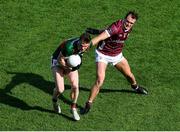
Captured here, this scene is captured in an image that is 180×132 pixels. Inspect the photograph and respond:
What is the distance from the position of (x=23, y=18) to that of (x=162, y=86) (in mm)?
5705

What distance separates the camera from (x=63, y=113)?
1266 cm

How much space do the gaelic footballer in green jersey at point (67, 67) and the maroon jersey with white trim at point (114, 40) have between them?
0.86m

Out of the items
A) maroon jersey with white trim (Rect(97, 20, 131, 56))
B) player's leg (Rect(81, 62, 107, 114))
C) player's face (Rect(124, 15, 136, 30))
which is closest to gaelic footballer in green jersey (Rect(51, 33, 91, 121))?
player's leg (Rect(81, 62, 107, 114))

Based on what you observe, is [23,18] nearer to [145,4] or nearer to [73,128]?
[145,4]

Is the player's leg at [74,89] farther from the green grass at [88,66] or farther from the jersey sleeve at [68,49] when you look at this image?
the jersey sleeve at [68,49]

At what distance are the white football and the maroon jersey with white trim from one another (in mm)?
1004

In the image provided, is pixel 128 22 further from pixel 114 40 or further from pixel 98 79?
pixel 98 79

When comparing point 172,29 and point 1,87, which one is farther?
point 172,29

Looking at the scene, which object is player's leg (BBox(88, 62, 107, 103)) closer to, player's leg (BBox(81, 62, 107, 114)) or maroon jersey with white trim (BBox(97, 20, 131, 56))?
player's leg (BBox(81, 62, 107, 114))

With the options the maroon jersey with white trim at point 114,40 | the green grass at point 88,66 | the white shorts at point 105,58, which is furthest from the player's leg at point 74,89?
the maroon jersey with white trim at point 114,40

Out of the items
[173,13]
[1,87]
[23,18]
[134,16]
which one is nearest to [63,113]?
[1,87]

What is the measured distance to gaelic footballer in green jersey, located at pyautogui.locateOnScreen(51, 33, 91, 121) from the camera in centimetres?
1142

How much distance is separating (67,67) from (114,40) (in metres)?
1.37

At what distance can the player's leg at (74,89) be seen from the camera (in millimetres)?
12031
